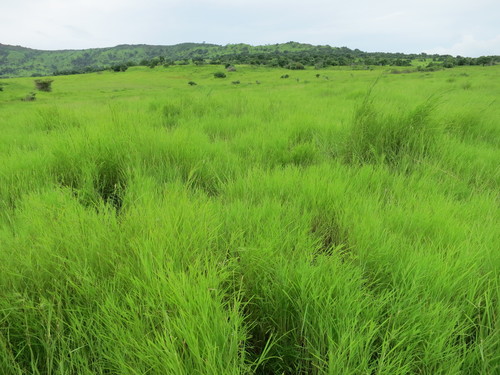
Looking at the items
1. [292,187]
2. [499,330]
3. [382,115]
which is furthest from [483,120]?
[499,330]

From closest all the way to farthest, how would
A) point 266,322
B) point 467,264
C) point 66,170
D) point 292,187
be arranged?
point 266,322 < point 467,264 < point 292,187 < point 66,170

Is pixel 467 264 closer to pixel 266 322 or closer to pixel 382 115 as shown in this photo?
pixel 266 322

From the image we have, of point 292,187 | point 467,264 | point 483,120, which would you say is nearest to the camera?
point 467,264

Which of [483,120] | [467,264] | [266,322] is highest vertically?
[483,120]

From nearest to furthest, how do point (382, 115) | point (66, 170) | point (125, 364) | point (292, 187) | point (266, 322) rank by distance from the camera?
point (125, 364)
point (266, 322)
point (292, 187)
point (66, 170)
point (382, 115)

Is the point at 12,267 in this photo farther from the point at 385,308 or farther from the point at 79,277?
the point at 385,308

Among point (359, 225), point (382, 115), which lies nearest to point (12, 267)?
point (359, 225)

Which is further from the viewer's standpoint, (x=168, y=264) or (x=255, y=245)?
(x=255, y=245)

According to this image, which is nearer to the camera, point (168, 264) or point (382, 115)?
point (168, 264)

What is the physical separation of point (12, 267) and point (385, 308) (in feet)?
4.36

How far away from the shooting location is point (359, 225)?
1296mm

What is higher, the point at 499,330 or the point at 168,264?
the point at 168,264

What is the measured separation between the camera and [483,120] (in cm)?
391

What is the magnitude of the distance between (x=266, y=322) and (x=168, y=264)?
390 millimetres
